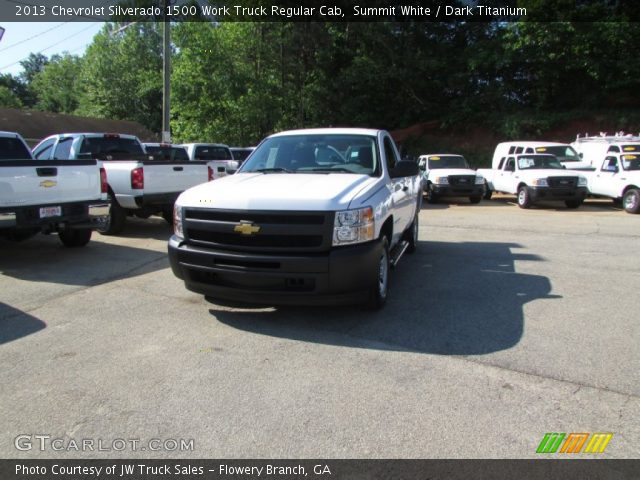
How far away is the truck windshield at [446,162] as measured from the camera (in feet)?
61.0

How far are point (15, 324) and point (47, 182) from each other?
3.24 m

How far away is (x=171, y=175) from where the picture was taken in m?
9.98

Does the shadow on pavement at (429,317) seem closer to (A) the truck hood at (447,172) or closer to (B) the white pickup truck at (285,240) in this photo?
(B) the white pickup truck at (285,240)

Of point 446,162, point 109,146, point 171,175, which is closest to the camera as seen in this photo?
point 171,175

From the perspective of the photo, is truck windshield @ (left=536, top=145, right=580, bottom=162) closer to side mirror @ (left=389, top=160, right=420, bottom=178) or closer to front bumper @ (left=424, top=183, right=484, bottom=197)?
front bumper @ (left=424, top=183, right=484, bottom=197)

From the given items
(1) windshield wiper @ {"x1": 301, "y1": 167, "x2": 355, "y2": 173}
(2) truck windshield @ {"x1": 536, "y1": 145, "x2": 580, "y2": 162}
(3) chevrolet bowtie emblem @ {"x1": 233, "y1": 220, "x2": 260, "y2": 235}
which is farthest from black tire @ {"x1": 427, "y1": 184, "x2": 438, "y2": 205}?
(3) chevrolet bowtie emblem @ {"x1": 233, "y1": 220, "x2": 260, "y2": 235}

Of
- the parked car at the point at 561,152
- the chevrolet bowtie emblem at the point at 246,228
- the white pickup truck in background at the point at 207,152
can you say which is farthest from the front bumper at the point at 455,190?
the chevrolet bowtie emblem at the point at 246,228

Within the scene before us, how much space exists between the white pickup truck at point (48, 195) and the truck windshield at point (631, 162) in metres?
14.4

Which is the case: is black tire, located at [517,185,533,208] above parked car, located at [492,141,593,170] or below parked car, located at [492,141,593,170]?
below

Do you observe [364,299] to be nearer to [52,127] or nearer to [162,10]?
[162,10]

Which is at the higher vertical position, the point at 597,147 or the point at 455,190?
the point at 597,147

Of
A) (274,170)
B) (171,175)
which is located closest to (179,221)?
(274,170)

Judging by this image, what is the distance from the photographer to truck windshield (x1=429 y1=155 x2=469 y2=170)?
18594mm

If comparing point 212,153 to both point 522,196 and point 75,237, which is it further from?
point 522,196
